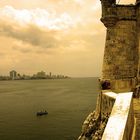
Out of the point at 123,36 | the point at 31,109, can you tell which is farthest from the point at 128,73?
the point at 31,109

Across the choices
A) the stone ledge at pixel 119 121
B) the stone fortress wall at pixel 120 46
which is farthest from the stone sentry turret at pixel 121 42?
the stone ledge at pixel 119 121

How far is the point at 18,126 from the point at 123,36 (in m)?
34.7

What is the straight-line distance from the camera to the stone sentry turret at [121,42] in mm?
17125

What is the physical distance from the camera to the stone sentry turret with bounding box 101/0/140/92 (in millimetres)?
17125

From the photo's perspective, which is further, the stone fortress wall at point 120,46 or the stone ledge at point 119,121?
the stone fortress wall at point 120,46

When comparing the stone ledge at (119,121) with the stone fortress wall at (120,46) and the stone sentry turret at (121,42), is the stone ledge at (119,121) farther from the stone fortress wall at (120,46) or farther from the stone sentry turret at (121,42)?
the stone sentry turret at (121,42)

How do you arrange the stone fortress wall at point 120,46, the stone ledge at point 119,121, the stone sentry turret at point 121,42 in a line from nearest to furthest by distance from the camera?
the stone ledge at point 119,121
the stone fortress wall at point 120,46
the stone sentry turret at point 121,42

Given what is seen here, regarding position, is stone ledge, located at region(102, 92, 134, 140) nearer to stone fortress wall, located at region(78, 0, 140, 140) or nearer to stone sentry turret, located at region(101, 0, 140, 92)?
stone fortress wall, located at region(78, 0, 140, 140)

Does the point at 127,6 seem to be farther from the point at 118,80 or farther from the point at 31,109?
the point at 31,109

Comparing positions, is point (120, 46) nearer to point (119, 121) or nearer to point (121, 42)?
point (121, 42)

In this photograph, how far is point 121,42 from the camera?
1719cm

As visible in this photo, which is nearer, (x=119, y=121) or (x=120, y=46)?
(x=119, y=121)

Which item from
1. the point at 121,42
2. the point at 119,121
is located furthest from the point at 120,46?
the point at 119,121

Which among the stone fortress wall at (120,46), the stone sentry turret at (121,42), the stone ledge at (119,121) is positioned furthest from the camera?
the stone sentry turret at (121,42)
